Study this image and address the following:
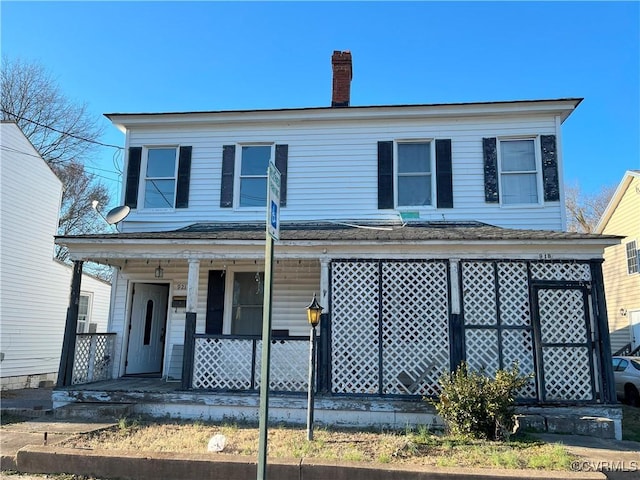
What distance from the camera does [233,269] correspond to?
10.6m

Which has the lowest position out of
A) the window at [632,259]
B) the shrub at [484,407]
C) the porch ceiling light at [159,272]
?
the shrub at [484,407]

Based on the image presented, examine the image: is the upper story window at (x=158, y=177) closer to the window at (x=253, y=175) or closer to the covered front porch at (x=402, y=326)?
the window at (x=253, y=175)

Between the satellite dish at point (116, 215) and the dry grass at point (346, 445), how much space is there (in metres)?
4.28

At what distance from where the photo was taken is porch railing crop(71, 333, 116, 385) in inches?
365

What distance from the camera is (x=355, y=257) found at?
8500 mm

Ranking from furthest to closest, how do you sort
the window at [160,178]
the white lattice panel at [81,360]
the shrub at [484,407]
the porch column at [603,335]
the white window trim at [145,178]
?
the window at [160,178]
the white window trim at [145,178]
the white lattice panel at [81,360]
the porch column at [603,335]
the shrub at [484,407]

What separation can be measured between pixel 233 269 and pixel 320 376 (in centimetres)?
354

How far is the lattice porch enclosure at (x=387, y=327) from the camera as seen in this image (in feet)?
26.9

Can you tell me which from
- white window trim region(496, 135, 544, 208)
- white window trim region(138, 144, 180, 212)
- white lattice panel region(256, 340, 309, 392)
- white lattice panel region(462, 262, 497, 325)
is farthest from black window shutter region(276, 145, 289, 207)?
white window trim region(496, 135, 544, 208)

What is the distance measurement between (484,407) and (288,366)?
3299 mm

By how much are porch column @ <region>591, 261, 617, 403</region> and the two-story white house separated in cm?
2

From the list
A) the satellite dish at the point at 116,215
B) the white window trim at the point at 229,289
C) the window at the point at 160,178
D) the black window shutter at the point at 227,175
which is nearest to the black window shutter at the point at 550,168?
the white window trim at the point at 229,289

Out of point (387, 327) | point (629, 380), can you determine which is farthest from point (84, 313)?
point (629, 380)

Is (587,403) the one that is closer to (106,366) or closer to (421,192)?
(421,192)
